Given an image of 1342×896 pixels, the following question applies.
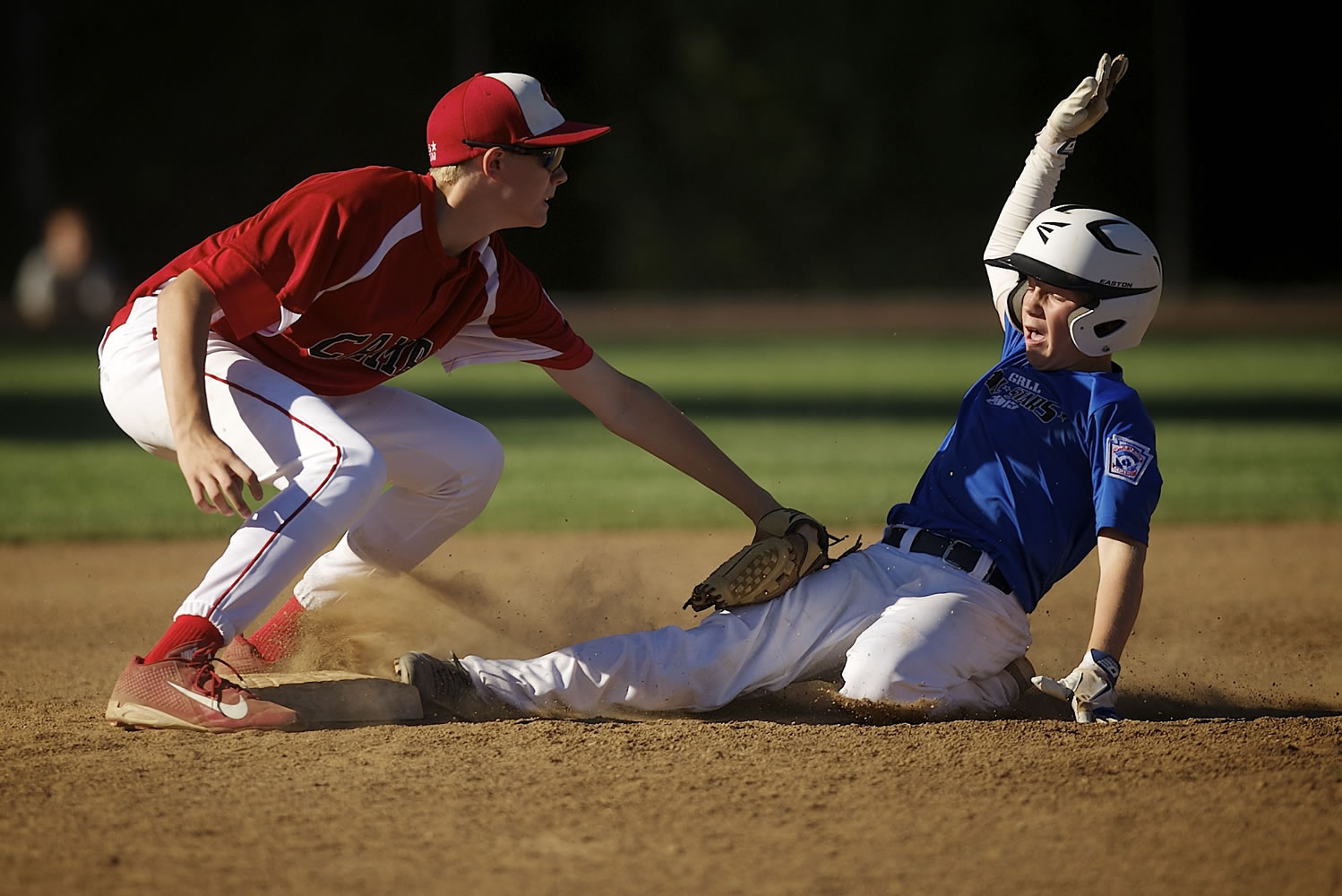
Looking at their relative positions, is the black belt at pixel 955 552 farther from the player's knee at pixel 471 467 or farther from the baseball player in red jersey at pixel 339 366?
the player's knee at pixel 471 467

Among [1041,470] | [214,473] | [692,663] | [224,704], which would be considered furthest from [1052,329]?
[224,704]

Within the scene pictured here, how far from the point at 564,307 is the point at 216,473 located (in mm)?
23107

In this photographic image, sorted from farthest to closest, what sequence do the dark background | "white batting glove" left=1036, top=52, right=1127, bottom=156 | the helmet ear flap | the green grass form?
the dark background → the green grass → "white batting glove" left=1036, top=52, right=1127, bottom=156 → the helmet ear flap

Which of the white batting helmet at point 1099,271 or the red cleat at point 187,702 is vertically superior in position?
the white batting helmet at point 1099,271

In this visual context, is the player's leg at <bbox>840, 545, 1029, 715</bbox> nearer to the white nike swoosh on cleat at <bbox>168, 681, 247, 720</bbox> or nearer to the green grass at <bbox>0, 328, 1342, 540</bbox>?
the white nike swoosh on cleat at <bbox>168, 681, 247, 720</bbox>

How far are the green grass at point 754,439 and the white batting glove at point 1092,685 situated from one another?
3.65m

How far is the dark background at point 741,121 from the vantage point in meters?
27.9

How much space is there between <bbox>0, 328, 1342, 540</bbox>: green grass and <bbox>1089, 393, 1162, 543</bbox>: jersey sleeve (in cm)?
356

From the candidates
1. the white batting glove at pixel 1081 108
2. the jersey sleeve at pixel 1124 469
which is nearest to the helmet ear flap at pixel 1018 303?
the jersey sleeve at pixel 1124 469

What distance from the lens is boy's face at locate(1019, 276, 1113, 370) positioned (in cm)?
390

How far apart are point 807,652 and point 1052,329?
1079 millimetres

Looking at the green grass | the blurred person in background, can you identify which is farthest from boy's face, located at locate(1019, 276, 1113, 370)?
the blurred person in background

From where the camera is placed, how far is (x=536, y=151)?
12.2ft

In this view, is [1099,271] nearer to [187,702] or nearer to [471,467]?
[471,467]
